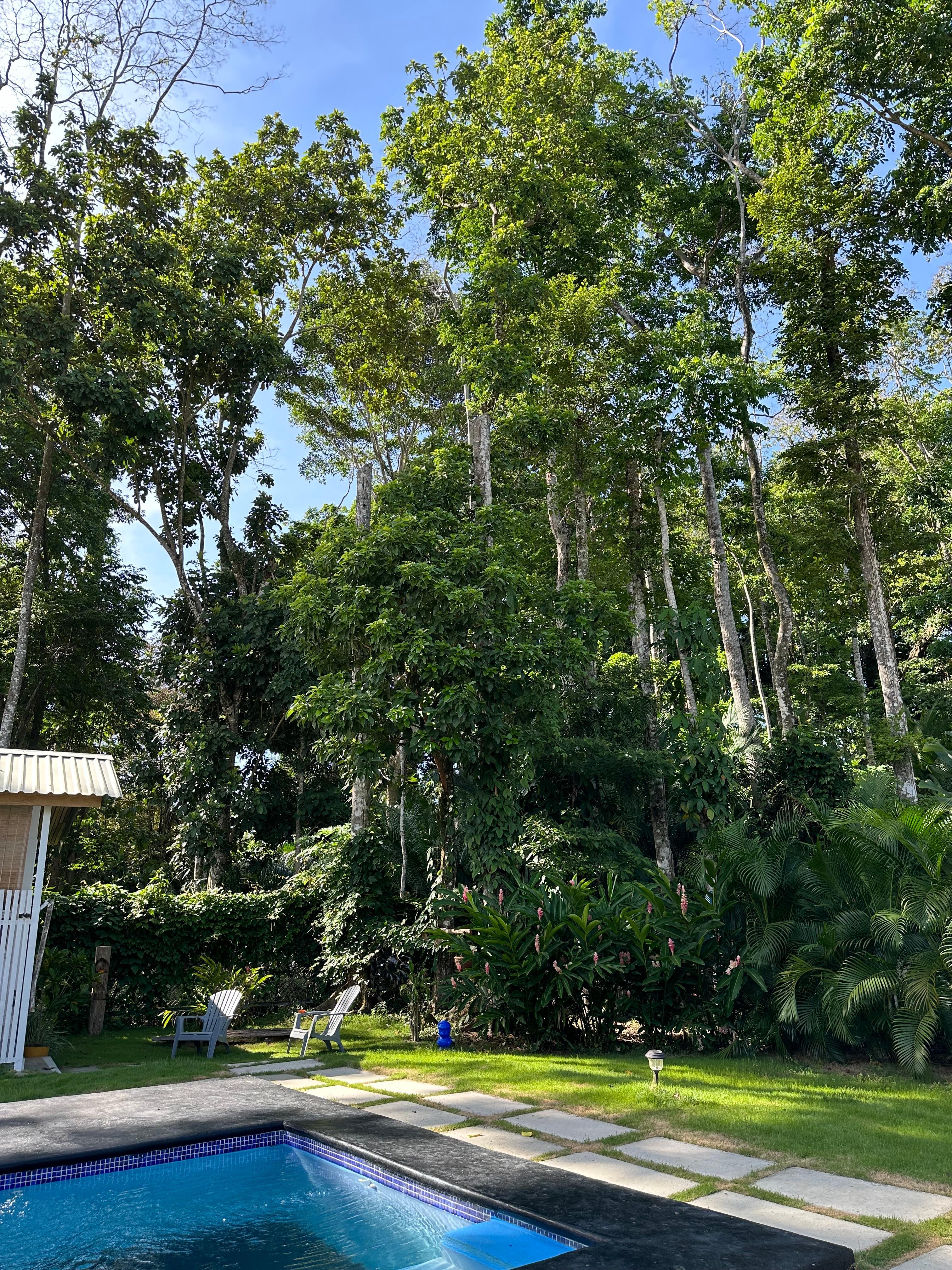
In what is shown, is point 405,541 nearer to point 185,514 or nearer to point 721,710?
point 185,514

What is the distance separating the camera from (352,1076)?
814 cm

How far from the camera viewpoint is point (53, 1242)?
4.75m

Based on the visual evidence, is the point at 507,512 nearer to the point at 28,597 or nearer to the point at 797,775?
the point at 797,775

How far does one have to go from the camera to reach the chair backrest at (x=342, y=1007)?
31.6 feet

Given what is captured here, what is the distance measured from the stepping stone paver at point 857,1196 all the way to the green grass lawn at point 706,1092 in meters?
0.15

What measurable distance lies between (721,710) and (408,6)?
1653 centimetres

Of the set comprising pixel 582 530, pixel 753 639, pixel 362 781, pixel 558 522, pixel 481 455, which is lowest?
pixel 362 781

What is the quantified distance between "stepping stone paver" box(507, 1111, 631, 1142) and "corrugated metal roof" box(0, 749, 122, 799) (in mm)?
5461

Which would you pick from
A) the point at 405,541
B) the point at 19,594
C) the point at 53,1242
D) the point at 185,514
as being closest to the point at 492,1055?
the point at 53,1242

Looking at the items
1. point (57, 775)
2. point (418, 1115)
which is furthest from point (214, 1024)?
point (418, 1115)

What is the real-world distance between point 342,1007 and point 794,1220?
6.59 meters

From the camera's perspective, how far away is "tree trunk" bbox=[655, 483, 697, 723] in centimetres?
1850

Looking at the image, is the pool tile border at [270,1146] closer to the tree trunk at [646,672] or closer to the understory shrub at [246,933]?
the understory shrub at [246,933]

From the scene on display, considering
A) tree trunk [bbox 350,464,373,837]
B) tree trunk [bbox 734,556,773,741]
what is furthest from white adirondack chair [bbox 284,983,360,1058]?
tree trunk [bbox 734,556,773,741]
